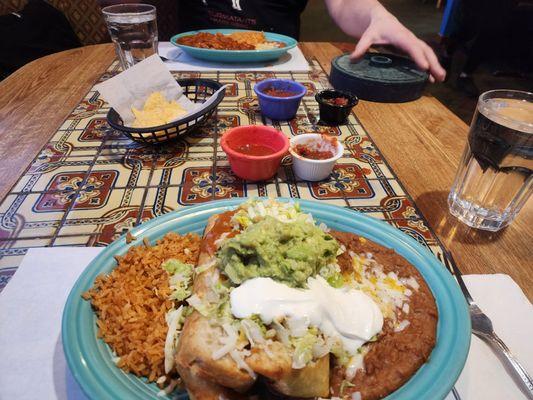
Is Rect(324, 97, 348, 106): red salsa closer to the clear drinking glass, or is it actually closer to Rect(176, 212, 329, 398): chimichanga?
the clear drinking glass

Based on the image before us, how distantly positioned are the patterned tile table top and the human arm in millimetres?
949

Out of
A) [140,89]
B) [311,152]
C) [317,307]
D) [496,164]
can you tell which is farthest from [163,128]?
[496,164]

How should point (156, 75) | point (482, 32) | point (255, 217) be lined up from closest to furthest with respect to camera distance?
point (255, 217), point (156, 75), point (482, 32)

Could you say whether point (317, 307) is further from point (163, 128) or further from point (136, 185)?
point (163, 128)

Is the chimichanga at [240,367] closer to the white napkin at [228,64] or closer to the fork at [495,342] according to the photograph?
the fork at [495,342]

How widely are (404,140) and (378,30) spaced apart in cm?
139

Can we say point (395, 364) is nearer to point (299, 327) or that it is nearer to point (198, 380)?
point (299, 327)

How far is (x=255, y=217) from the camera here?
1.24m

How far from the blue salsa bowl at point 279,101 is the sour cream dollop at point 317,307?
1.56m

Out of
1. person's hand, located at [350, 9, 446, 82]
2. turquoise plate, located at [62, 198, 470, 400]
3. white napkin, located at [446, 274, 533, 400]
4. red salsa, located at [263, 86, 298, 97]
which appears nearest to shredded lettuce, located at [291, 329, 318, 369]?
turquoise plate, located at [62, 198, 470, 400]

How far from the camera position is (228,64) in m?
3.31

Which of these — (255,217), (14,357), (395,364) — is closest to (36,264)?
(14,357)

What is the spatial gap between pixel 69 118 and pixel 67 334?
1.86 metres

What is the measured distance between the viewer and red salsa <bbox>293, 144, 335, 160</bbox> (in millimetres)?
1936
